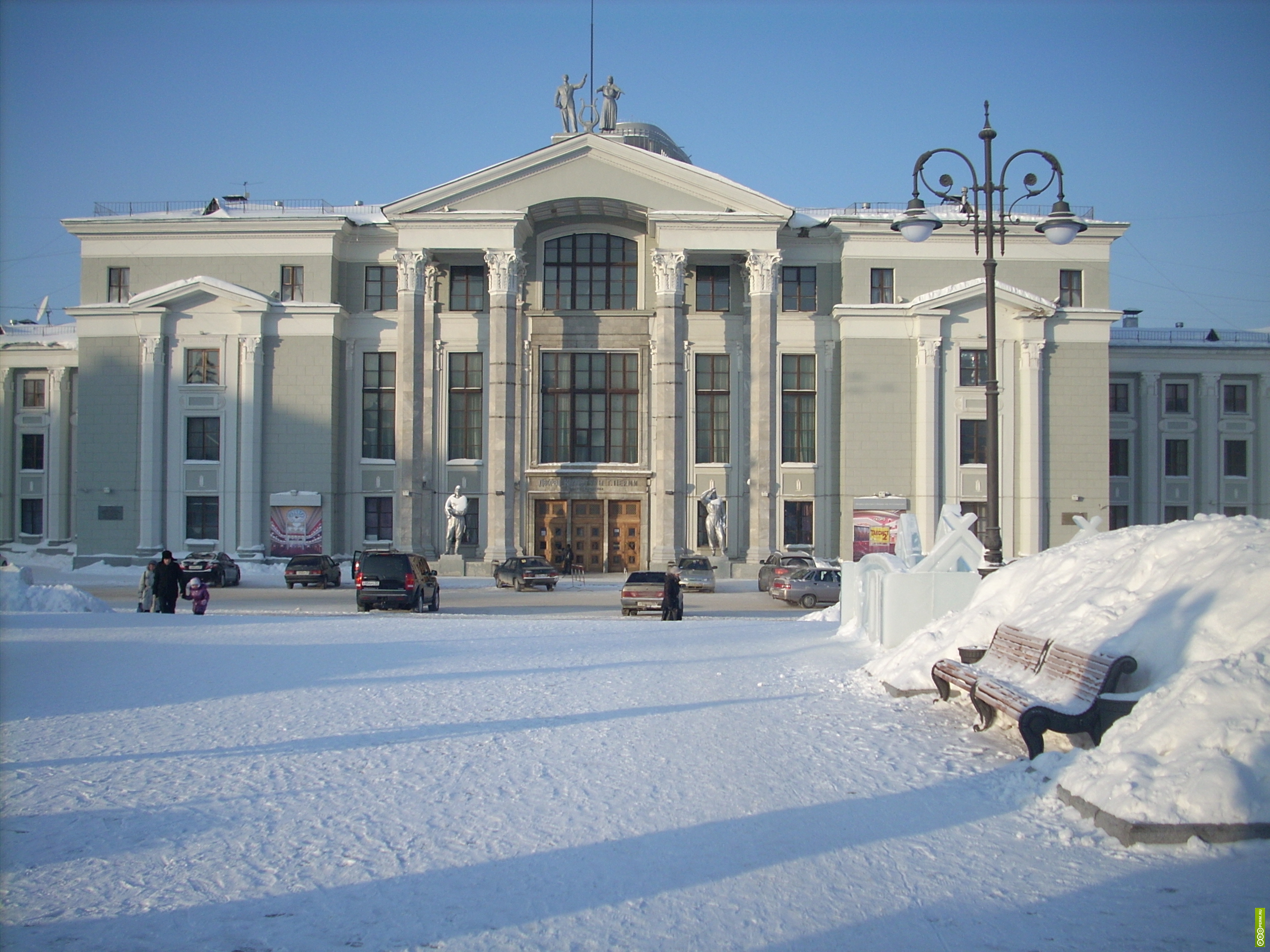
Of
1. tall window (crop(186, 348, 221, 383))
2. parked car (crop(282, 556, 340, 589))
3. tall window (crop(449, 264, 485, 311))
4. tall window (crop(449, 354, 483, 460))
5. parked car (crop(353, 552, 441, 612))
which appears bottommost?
parked car (crop(282, 556, 340, 589))

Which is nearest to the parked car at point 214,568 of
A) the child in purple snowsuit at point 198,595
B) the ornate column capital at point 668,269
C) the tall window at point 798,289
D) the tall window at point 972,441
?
the child in purple snowsuit at point 198,595

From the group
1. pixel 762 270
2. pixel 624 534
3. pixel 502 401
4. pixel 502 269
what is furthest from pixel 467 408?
pixel 762 270

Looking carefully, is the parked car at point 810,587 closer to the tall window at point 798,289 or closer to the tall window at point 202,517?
the tall window at point 798,289

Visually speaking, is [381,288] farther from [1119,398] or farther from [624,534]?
[1119,398]

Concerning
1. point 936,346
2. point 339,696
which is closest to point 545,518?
point 936,346

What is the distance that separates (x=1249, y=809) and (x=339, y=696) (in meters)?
8.62

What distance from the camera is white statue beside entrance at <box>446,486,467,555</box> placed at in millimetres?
47219

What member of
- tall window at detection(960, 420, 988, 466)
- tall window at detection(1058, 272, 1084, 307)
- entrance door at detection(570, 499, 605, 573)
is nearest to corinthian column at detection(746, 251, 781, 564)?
entrance door at detection(570, 499, 605, 573)

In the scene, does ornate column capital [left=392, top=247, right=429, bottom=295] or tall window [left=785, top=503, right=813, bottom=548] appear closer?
ornate column capital [left=392, top=247, right=429, bottom=295]

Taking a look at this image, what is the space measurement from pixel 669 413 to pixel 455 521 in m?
11.2

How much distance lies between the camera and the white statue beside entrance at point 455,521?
47219 mm

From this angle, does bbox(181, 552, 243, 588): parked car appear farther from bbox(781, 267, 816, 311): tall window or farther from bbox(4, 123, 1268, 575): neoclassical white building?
bbox(781, 267, 816, 311): tall window

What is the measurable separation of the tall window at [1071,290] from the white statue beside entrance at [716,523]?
65.9 ft

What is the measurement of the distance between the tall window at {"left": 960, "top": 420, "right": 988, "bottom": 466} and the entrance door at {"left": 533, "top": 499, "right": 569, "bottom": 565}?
64.6ft
